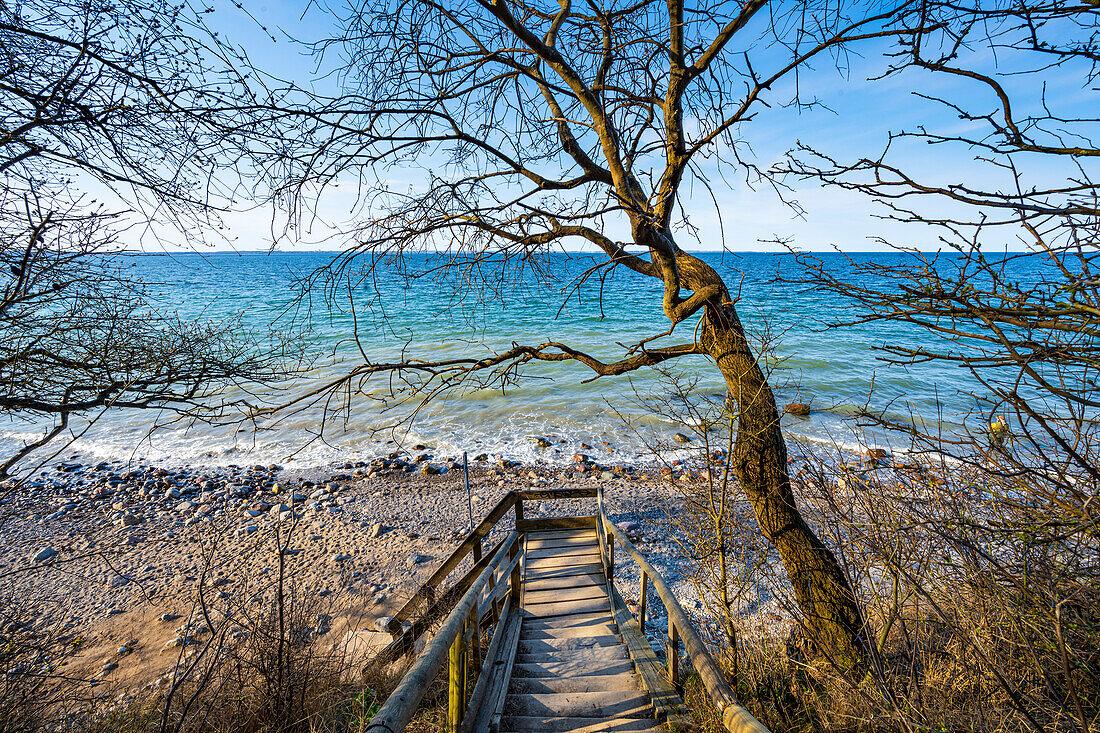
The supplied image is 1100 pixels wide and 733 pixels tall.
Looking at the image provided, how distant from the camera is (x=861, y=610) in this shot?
10.9ft

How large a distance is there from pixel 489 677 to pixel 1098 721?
12.0 ft

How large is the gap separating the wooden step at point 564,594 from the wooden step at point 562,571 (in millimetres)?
344

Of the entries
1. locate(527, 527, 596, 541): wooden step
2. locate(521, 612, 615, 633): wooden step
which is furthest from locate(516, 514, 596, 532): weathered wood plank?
locate(521, 612, 615, 633): wooden step

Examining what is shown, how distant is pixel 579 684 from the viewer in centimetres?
396

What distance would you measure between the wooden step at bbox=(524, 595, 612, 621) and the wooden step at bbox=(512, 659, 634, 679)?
1128 mm

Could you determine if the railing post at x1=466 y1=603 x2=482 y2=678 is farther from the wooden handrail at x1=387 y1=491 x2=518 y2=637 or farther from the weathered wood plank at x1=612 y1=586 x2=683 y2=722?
the wooden handrail at x1=387 y1=491 x2=518 y2=637

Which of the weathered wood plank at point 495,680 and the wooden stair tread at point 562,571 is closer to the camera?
the weathered wood plank at point 495,680

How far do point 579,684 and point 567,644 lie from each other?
2.75 ft

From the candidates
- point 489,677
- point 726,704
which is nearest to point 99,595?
point 489,677

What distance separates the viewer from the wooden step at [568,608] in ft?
18.4

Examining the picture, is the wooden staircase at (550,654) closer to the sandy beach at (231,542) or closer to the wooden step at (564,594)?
the wooden step at (564,594)

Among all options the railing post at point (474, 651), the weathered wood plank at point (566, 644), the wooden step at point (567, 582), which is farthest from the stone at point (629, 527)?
the railing post at point (474, 651)

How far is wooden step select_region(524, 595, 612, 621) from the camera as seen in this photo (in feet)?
18.4

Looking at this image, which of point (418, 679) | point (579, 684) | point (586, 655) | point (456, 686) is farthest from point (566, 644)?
point (418, 679)
